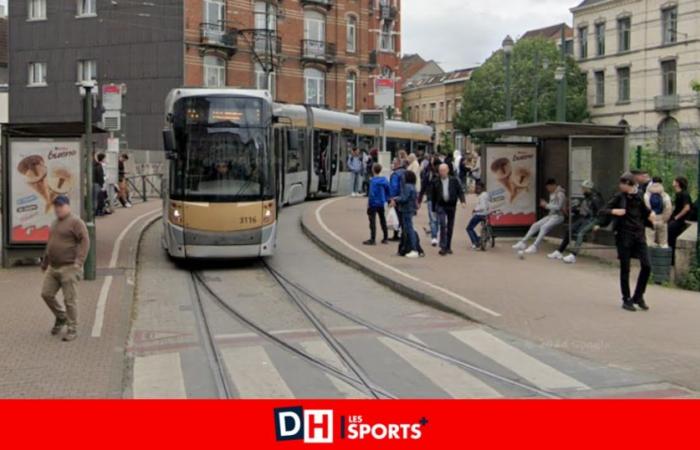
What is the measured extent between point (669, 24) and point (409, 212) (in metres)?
50.9

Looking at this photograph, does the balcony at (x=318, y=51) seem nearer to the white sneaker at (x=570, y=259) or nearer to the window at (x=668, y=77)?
the window at (x=668, y=77)

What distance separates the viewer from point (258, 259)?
18.0 m

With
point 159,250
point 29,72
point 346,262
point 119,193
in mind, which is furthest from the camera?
point 29,72

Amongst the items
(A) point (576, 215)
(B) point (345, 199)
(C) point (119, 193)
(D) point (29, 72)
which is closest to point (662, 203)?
(A) point (576, 215)

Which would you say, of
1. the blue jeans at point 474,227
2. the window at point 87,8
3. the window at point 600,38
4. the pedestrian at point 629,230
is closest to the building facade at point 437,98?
the window at point 600,38

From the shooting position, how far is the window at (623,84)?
66062 millimetres

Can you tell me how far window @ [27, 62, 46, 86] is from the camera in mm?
52594

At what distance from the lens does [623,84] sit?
218 ft

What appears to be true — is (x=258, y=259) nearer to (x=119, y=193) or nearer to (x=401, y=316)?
(x=401, y=316)

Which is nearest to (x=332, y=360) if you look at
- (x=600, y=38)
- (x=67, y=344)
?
(x=67, y=344)

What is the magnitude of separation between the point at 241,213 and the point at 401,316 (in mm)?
5028

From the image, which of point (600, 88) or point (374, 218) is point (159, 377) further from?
point (600, 88)

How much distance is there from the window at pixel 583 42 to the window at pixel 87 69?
38.5m

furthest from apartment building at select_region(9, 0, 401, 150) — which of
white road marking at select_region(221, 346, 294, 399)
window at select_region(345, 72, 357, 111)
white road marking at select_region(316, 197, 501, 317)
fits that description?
white road marking at select_region(221, 346, 294, 399)
